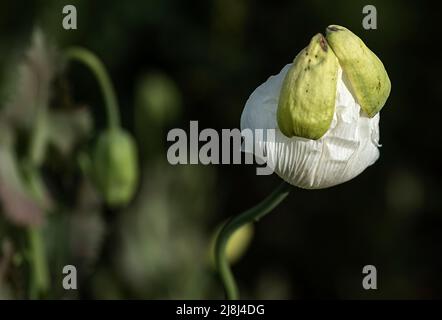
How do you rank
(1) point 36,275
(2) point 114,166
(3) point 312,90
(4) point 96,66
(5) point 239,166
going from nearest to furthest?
(3) point 312,90 → (1) point 36,275 → (4) point 96,66 → (2) point 114,166 → (5) point 239,166

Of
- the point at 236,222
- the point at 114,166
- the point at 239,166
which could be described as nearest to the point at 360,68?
the point at 236,222

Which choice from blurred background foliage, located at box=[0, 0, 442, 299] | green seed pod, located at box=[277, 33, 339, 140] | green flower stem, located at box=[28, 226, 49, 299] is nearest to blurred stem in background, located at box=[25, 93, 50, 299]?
green flower stem, located at box=[28, 226, 49, 299]

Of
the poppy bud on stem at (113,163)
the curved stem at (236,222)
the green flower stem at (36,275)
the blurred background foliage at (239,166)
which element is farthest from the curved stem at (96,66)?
the blurred background foliage at (239,166)

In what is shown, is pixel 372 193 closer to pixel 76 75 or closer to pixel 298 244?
pixel 298 244

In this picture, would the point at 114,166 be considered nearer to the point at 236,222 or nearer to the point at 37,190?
the point at 37,190

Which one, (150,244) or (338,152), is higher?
(150,244)

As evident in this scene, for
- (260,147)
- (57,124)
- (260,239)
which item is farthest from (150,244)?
(260,147)
